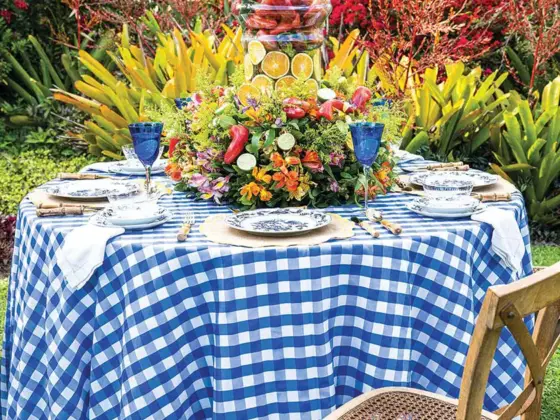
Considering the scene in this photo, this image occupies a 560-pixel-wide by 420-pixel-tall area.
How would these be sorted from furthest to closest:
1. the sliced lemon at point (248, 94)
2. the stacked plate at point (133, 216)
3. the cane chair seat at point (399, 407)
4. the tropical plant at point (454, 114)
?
1. the tropical plant at point (454, 114)
2. the sliced lemon at point (248, 94)
3. the stacked plate at point (133, 216)
4. the cane chair seat at point (399, 407)

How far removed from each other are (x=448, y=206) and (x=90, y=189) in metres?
1.28

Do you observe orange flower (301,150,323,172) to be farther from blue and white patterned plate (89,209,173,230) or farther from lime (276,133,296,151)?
blue and white patterned plate (89,209,173,230)

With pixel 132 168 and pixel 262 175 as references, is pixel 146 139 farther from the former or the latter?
pixel 132 168

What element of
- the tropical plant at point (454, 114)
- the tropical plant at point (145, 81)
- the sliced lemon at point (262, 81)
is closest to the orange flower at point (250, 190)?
the sliced lemon at point (262, 81)

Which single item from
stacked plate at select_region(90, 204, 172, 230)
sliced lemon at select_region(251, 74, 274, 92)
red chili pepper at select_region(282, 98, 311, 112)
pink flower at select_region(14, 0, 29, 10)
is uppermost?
pink flower at select_region(14, 0, 29, 10)

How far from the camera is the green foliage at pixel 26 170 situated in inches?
240

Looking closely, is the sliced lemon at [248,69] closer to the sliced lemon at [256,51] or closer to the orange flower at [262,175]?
the sliced lemon at [256,51]

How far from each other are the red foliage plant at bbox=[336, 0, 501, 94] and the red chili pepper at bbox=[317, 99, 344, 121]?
244cm

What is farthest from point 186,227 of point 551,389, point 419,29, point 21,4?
point 21,4

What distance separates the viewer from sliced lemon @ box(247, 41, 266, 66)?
114 inches

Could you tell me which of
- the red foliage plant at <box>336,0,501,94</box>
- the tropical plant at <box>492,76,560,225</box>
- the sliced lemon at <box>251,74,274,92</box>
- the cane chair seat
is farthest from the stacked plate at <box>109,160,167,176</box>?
the tropical plant at <box>492,76,560,225</box>

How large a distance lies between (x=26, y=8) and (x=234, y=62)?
3074 millimetres

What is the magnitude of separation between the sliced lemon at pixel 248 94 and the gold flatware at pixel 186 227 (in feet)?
1.43

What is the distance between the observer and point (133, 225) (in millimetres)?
2258
